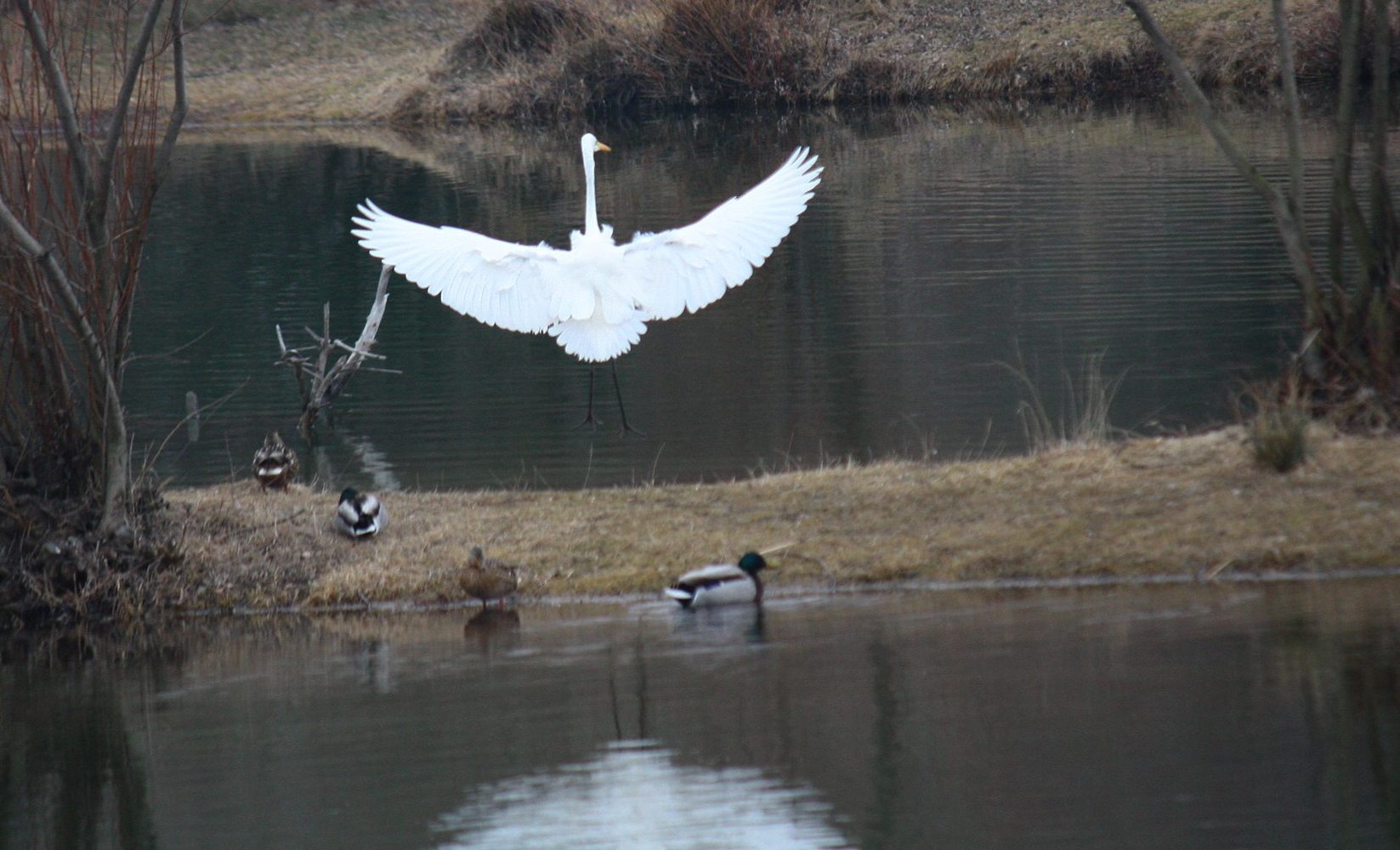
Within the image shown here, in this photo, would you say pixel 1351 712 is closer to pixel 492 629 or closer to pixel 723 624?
pixel 723 624

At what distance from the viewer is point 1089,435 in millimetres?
10711

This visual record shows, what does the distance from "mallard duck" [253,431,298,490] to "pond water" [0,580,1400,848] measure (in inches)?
89.2

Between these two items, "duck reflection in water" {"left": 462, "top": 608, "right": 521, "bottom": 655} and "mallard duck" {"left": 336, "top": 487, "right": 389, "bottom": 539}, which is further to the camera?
"mallard duck" {"left": 336, "top": 487, "right": 389, "bottom": 539}

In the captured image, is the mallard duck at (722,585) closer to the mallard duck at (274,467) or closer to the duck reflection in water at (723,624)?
the duck reflection in water at (723,624)

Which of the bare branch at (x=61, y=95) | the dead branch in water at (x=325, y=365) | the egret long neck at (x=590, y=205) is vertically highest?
the bare branch at (x=61, y=95)

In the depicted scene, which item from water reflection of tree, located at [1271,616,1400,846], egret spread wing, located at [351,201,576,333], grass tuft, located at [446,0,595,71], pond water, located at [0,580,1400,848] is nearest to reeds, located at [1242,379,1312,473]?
pond water, located at [0,580,1400,848]

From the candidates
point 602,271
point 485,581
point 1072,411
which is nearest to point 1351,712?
point 485,581

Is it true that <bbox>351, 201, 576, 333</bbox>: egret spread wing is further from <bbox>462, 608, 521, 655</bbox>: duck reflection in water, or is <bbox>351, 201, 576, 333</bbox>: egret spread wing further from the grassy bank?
the grassy bank

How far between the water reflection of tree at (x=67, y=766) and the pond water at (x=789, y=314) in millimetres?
4470

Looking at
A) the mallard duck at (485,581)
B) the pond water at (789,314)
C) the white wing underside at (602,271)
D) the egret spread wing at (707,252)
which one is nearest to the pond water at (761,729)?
the mallard duck at (485,581)

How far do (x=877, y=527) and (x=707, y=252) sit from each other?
8.56 feet

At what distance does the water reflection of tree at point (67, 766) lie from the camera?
6766mm

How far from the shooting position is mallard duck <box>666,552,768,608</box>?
29.0ft

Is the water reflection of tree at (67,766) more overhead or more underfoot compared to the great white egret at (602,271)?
more underfoot
